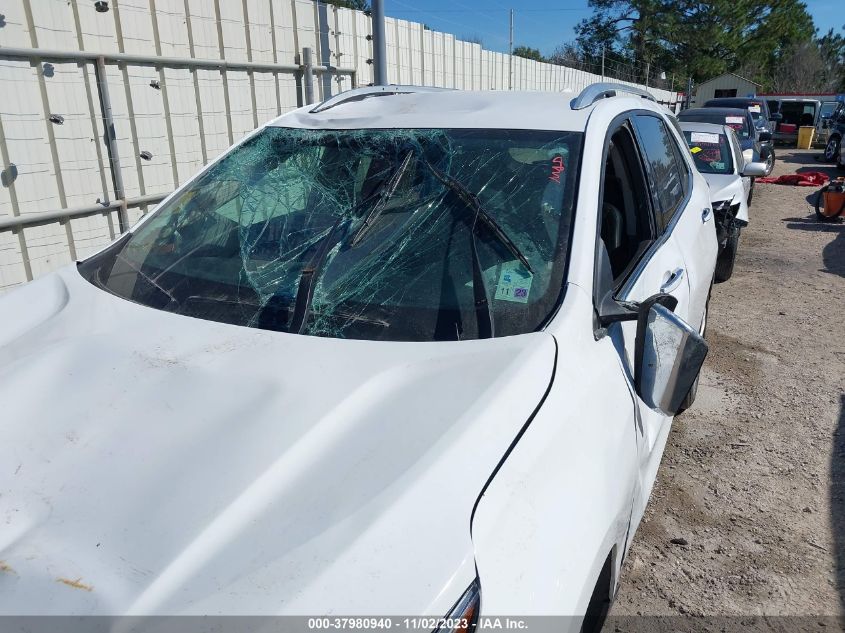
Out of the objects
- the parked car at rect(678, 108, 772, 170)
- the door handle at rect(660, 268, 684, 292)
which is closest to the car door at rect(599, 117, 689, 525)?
the door handle at rect(660, 268, 684, 292)

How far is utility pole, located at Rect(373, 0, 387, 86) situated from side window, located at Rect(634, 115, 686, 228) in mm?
4556

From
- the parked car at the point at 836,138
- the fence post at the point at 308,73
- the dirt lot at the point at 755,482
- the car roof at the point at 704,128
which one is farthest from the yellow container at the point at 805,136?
the fence post at the point at 308,73

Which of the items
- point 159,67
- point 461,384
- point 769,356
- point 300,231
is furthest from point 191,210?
point 769,356

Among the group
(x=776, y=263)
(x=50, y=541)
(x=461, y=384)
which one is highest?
(x=461, y=384)

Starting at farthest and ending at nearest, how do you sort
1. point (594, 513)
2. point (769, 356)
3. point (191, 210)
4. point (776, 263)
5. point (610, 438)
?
point (776, 263)
point (769, 356)
point (191, 210)
point (610, 438)
point (594, 513)

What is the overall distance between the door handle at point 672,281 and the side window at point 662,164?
1.31 feet

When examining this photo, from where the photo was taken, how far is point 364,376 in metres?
1.70

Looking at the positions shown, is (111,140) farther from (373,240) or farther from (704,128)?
(704,128)

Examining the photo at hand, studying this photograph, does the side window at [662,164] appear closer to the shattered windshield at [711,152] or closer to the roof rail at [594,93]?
the roof rail at [594,93]

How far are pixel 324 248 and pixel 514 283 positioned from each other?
66 cm

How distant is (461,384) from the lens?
165cm

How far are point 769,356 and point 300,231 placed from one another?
13.6 feet

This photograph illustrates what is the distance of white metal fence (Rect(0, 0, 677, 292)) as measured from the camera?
4691 mm

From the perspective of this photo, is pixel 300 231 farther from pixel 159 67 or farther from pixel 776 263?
pixel 776 263
